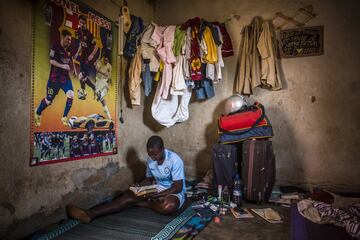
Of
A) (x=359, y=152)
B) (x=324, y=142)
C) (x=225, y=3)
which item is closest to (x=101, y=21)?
(x=225, y=3)

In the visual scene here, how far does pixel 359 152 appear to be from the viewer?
3180 mm

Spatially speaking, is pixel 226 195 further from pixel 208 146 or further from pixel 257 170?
pixel 208 146

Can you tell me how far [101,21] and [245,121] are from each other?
2.18 m

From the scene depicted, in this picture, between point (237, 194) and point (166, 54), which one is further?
point (166, 54)

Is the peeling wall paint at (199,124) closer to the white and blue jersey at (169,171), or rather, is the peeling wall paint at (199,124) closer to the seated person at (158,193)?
the seated person at (158,193)

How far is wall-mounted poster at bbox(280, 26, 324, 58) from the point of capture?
3365mm

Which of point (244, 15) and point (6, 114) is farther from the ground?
point (244, 15)

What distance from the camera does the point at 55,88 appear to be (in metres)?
2.55

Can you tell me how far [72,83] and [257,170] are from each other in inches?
91.5

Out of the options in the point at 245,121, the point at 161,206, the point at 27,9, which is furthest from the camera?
the point at 245,121

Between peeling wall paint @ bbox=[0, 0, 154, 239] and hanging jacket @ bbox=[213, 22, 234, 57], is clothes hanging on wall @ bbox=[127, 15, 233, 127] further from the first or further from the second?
peeling wall paint @ bbox=[0, 0, 154, 239]

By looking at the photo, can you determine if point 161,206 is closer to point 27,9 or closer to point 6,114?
point 6,114

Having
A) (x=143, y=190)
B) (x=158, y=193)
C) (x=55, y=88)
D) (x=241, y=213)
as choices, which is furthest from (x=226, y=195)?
(x=55, y=88)

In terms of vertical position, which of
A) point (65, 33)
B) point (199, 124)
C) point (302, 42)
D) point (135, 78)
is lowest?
point (199, 124)
